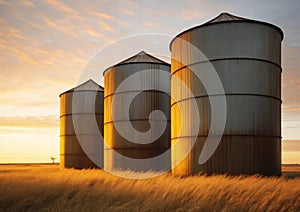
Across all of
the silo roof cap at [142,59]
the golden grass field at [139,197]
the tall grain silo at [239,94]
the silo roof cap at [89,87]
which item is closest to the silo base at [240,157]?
the tall grain silo at [239,94]

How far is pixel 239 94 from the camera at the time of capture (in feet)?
53.6

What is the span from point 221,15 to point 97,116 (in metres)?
17.8

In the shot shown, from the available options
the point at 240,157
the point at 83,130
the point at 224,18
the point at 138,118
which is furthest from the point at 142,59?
the point at 240,157

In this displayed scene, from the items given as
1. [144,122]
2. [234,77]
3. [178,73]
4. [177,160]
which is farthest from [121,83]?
[234,77]

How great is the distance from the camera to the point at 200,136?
55.1 feet

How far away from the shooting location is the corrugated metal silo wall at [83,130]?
3169 centimetres

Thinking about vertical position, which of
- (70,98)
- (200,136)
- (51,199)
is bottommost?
(51,199)

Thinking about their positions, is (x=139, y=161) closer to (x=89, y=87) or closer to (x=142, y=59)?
(x=142, y=59)

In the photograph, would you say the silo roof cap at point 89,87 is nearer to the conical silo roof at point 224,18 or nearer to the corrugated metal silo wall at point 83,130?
the corrugated metal silo wall at point 83,130

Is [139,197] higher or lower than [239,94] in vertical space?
lower

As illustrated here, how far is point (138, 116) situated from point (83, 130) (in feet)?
32.4

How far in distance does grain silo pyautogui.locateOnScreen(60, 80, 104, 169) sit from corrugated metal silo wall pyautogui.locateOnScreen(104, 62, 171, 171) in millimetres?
6274

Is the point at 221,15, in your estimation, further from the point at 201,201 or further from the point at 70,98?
the point at 70,98

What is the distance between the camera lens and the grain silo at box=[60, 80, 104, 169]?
31703 mm
